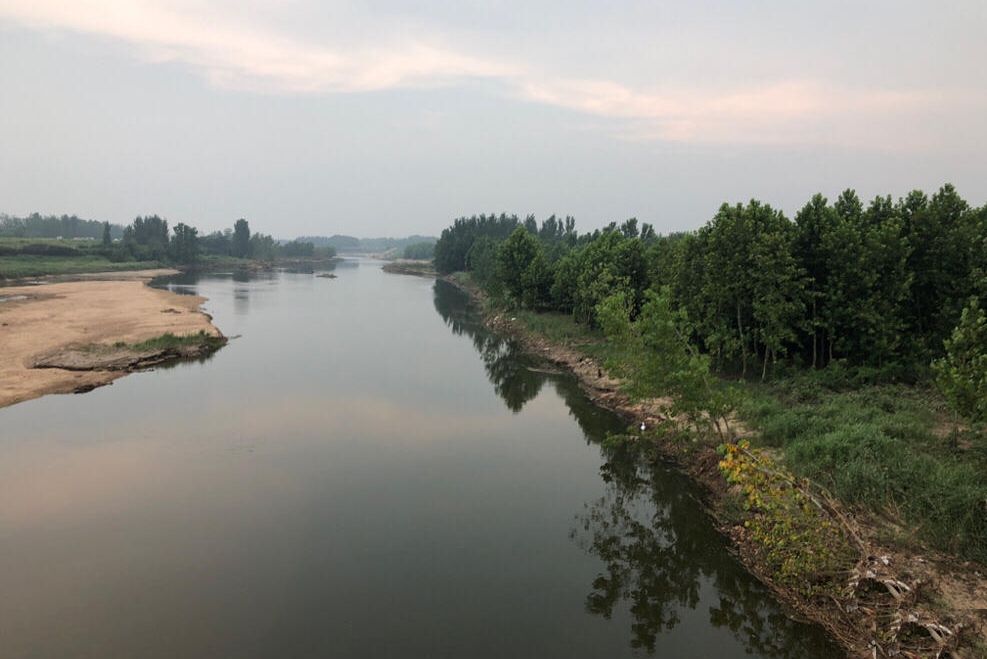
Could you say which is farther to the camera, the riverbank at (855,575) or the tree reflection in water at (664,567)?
the tree reflection in water at (664,567)

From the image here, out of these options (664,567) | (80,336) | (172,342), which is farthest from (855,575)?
(80,336)

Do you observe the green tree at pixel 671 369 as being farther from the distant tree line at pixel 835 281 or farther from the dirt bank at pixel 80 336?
the dirt bank at pixel 80 336

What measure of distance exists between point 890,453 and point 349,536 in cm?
2162

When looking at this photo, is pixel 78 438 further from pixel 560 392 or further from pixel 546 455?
pixel 560 392

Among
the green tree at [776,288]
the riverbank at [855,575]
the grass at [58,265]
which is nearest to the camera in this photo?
the riverbank at [855,575]

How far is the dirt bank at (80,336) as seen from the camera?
40125 mm

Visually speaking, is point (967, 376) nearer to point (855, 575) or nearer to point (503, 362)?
point (855, 575)

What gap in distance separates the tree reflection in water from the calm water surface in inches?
3.2

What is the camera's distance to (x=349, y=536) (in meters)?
20.9

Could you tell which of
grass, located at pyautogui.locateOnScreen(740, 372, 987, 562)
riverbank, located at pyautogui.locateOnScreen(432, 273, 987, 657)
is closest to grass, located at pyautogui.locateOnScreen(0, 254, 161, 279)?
grass, located at pyautogui.locateOnScreen(740, 372, 987, 562)

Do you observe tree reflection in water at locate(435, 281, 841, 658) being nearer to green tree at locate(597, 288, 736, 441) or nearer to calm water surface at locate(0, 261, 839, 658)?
calm water surface at locate(0, 261, 839, 658)

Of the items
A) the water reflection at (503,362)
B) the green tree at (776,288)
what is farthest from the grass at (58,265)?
the green tree at (776,288)

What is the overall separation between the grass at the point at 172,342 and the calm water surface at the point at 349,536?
35.9 ft

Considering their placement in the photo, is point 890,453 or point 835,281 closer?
point 890,453
